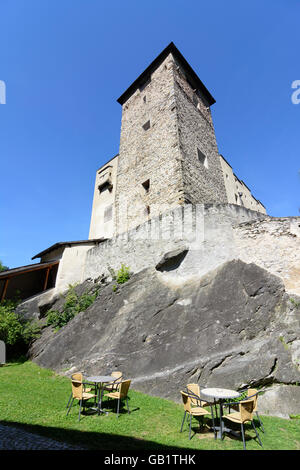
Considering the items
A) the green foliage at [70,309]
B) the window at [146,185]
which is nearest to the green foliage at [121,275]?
the green foliage at [70,309]

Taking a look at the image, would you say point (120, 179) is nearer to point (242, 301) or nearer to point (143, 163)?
point (143, 163)

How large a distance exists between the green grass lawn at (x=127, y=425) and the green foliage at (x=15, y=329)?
4.15 metres

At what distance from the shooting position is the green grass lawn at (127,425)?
372 cm

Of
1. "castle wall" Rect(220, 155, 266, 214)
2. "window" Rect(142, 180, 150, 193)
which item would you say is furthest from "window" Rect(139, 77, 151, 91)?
"castle wall" Rect(220, 155, 266, 214)

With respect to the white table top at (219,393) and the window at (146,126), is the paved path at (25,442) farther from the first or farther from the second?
the window at (146,126)

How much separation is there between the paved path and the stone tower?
10383 mm

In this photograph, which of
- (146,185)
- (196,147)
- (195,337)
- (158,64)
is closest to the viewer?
(195,337)

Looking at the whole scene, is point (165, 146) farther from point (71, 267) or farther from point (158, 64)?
point (71, 267)

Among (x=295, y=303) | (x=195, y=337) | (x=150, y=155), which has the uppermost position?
(x=150, y=155)

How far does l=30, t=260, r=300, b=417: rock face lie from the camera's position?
221 inches

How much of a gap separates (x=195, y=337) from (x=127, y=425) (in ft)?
10.2

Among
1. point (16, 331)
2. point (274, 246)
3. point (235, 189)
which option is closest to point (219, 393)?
point (274, 246)

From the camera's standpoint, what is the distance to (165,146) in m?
14.5
